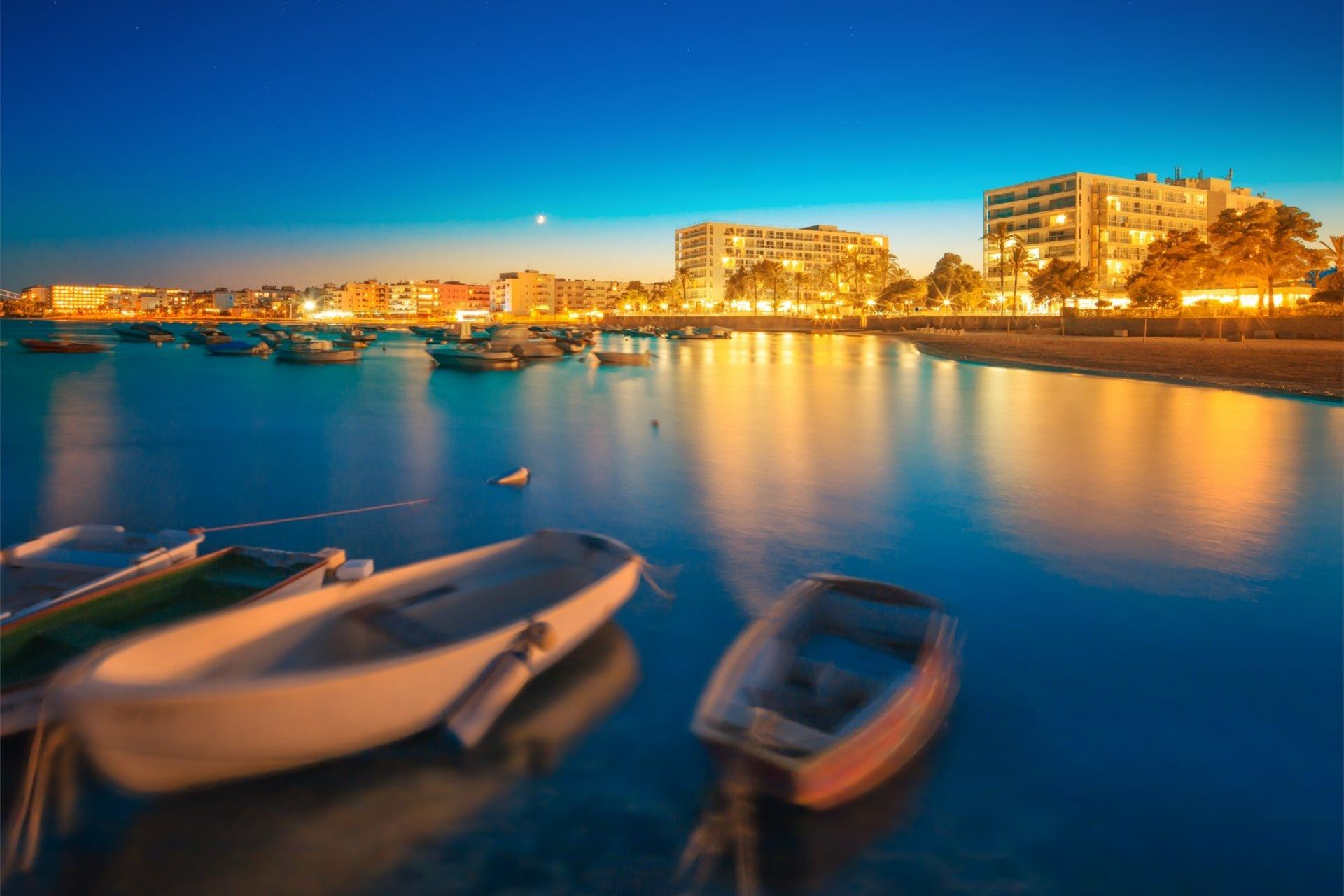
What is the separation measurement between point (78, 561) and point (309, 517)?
521 cm

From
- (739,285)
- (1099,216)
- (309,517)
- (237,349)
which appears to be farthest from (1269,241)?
(739,285)

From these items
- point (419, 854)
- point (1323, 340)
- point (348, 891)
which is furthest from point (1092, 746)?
point (1323, 340)

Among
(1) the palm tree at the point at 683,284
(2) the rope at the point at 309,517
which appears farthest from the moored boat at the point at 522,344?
(1) the palm tree at the point at 683,284

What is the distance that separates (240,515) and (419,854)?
9.89 meters

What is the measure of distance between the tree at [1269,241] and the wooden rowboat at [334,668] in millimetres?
71461

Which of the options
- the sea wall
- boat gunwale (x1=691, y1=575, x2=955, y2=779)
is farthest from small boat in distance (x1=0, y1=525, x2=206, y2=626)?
the sea wall

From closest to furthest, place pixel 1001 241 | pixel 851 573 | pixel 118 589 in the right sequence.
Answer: pixel 118 589 < pixel 851 573 < pixel 1001 241

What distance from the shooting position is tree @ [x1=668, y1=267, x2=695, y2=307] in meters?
183

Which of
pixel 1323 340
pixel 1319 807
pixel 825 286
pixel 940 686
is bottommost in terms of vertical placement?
pixel 1319 807

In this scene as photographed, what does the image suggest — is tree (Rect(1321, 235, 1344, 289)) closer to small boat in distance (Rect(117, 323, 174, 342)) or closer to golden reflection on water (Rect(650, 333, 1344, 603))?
golden reflection on water (Rect(650, 333, 1344, 603))

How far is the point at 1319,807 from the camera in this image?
4.98 m

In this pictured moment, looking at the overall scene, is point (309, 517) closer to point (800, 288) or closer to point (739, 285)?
point (739, 285)

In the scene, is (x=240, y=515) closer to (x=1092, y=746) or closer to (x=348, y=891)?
(x=348, y=891)

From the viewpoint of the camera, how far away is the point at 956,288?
440 ft
